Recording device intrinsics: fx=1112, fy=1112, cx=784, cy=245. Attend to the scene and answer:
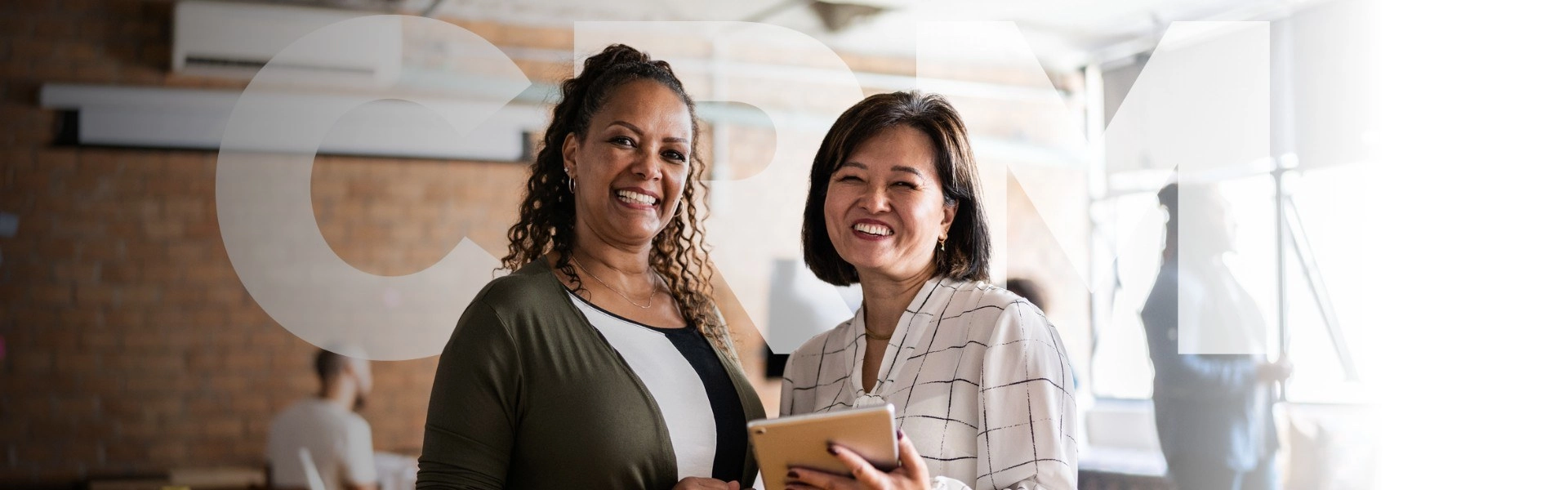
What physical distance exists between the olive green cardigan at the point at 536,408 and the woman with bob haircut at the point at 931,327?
0.38m

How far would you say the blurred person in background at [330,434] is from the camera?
4172mm

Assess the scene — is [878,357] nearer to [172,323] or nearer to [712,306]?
[712,306]

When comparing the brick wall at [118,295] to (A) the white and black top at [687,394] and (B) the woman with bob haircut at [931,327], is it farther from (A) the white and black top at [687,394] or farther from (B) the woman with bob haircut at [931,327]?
(B) the woman with bob haircut at [931,327]

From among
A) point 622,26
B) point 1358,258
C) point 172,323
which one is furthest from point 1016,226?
point 172,323

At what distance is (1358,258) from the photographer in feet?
15.5

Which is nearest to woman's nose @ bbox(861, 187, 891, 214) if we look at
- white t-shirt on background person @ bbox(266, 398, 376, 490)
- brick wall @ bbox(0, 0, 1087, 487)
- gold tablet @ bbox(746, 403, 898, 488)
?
gold tablet @ bbox(746, 403, 898, 488)

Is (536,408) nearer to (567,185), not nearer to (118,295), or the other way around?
(567,185)

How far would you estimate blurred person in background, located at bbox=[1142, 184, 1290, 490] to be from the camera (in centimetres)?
479

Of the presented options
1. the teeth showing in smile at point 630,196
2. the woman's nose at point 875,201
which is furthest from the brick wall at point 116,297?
the woman's nose at point 875,201

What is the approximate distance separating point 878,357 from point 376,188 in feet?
9.93

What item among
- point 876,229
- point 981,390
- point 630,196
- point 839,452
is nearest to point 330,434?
point 630,196

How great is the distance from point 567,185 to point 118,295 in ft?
9.39

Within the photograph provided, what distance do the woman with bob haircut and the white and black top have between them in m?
0.18

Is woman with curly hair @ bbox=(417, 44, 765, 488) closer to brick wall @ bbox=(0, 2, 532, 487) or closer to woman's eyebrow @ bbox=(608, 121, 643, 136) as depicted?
woman's eyebrow @ bbox=(608, 121, 643, 136)
